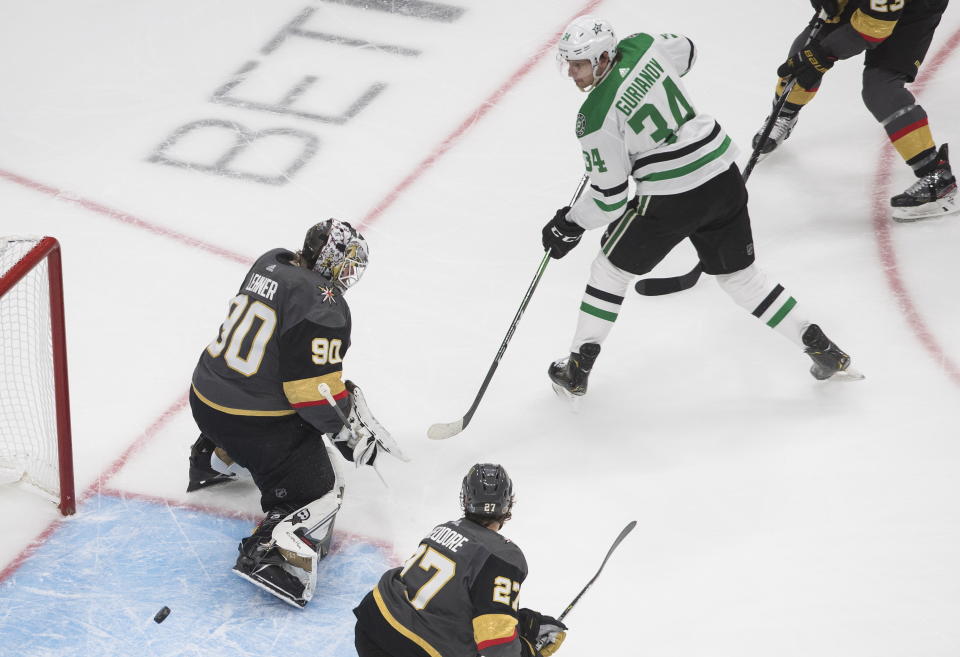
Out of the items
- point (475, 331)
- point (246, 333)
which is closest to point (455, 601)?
point (246, 333)

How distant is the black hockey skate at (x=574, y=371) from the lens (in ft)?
11.6

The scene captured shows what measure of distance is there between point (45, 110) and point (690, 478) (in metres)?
3.40

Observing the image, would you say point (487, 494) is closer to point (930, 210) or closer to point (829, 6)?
point (829, 6)

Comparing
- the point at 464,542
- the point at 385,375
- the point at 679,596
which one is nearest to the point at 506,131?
the point at 385,375

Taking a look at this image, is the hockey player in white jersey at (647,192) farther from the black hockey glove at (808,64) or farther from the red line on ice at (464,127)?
the red line on ice at (464,127)

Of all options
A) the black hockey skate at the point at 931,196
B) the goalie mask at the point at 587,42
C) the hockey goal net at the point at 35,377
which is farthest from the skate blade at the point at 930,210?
the hockey goal net at the point at 35,377

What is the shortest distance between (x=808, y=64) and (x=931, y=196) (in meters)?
0.69

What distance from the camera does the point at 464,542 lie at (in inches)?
96.4

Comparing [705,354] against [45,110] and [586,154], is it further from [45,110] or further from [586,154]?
[45,110]

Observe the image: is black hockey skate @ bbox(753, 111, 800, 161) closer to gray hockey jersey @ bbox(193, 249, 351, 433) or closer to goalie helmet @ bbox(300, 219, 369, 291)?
goalie helmet @ bbox(300, 219, 369, 291)

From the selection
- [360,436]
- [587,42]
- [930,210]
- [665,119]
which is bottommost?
[360,436]

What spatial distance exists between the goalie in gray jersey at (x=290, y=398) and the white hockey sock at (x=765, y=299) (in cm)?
117

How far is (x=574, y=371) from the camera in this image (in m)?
3.56

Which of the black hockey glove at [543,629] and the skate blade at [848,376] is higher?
the black hockey glove at [543,629]
